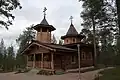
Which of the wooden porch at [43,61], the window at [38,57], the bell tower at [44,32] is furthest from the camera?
the window at [38,57]

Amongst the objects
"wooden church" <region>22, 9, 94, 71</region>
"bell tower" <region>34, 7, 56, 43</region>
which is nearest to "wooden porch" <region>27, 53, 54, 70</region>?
"wooden church" <region>22, 9, 94, 71</region>

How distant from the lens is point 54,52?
25.5 m

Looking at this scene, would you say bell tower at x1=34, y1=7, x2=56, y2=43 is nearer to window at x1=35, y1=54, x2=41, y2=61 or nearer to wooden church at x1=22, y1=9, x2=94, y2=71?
wooden church at x1=22, y1=9, x2=94, y2=71

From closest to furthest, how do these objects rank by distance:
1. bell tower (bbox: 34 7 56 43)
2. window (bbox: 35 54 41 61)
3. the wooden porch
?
the wooden porch, bell tower (bbox: 34 7 56 43), window (bbox: 35 54 41 61)

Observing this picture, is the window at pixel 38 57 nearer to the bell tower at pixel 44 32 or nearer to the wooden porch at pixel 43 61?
the wooden porch at pixel 43 61

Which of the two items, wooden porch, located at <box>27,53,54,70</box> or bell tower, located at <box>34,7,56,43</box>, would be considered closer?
wooden porch, located at <box>27,53,54,70</box>

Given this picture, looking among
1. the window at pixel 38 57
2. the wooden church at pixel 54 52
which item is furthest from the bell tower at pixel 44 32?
the window at pixel 38 57

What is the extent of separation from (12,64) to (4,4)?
79.5ft

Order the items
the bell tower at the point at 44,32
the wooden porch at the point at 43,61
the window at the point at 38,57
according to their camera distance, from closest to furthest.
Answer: the wooden porch at the point at 43,61, the bell tower at the point at 44,32, the window at the point at 38,57

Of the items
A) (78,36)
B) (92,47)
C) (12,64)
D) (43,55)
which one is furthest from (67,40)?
(12,64)

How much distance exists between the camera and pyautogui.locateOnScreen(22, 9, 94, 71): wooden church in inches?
1042

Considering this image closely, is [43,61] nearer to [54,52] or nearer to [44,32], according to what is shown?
[54,52]

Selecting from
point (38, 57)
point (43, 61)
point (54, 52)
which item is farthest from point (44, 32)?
point (54, 52)

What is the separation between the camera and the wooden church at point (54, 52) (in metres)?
26.5
